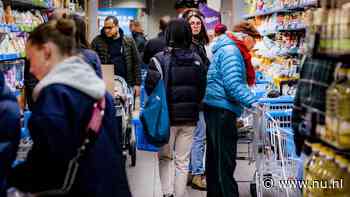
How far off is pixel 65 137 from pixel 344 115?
Answer: 117 cm

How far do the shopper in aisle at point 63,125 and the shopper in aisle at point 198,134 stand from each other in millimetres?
3087

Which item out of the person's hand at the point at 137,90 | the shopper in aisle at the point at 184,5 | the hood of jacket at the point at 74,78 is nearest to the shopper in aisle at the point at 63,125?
the hood of jacket at the point at 74,78

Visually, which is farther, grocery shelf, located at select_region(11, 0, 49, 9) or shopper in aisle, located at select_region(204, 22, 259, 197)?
grocery shelf, located at select_region(11, 0, 49, 9)

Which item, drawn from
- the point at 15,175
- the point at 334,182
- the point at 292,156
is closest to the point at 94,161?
the point at 15,175

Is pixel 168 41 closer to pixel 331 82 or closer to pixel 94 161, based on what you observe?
pixel 94 161

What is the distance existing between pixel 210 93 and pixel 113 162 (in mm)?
2199

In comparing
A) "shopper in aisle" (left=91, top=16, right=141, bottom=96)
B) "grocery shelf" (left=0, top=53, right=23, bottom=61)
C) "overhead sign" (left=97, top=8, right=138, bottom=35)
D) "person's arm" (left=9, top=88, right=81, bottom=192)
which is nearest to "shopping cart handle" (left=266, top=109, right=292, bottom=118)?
"grocery shelf" (left=0, top=53, right=23, bottom=61)

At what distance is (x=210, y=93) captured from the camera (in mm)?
4711

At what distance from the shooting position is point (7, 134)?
2.43 metres

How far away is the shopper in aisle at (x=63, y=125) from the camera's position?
7.58 ft

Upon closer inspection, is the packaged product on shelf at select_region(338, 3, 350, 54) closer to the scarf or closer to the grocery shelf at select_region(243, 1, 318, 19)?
the scarf

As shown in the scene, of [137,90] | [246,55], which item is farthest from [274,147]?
[137,90]

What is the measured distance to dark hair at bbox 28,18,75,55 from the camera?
2.47 meters

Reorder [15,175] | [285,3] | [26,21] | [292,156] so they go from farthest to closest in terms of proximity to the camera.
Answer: [285,3], [26,21], [292,156], [15,175]
